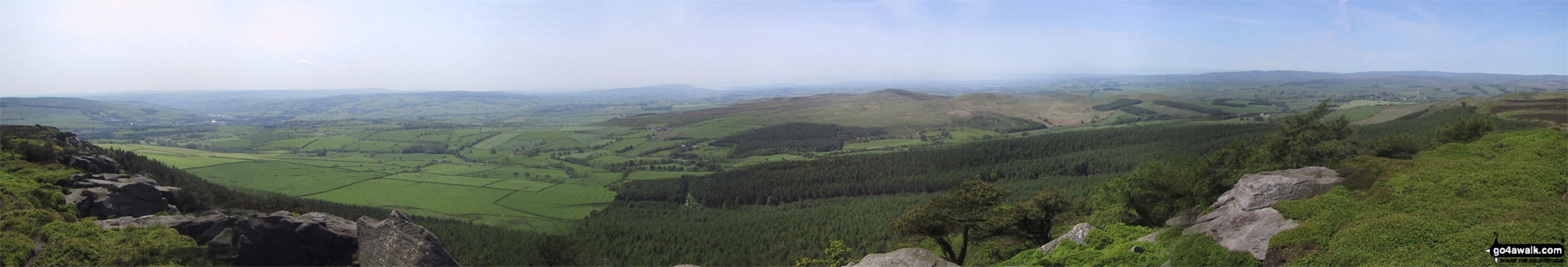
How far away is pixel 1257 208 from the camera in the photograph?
13703mm

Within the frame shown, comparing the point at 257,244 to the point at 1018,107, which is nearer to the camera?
the point at 257,244

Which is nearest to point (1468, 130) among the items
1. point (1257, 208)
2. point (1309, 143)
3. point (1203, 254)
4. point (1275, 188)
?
point (1309, 143)

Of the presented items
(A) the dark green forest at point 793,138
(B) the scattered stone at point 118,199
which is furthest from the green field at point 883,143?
(B) the scattered stone at point 118,199

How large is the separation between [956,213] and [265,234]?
28.4 meters

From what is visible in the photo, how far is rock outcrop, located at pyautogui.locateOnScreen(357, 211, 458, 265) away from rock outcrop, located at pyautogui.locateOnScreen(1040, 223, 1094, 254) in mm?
21873

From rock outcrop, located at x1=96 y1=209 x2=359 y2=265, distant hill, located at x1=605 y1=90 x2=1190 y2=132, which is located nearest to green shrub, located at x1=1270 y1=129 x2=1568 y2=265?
rock outcrop, located at x1=96 y1=209 x2=359 y2=265

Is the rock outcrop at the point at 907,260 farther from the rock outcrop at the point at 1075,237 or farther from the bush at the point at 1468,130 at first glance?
the bush at the point at 1468,130

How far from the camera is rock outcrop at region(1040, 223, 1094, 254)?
58.7ft

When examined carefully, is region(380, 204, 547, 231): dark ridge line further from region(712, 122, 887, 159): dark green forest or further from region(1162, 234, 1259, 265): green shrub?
region(1162, 234, 1259, 265): green shrub

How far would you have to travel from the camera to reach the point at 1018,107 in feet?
371

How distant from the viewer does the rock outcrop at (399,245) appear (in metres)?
18.0

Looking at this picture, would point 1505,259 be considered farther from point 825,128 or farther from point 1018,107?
point 1018,107

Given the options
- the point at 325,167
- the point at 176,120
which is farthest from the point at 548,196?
the point at 176,120

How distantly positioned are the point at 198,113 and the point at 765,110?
498ft
